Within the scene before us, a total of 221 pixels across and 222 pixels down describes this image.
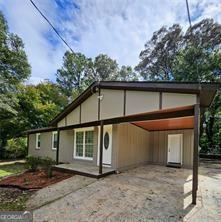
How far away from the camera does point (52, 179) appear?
8875 mm

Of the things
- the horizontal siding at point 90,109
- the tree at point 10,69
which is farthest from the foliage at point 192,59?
the tree at point 10,69

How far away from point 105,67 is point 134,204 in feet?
93.7

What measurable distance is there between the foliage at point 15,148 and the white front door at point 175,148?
47.6 feet

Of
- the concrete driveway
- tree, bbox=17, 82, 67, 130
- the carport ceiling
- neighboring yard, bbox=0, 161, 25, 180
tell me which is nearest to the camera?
the concrete driveway

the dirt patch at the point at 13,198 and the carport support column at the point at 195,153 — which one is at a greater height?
the carport support column at the point at 195,153

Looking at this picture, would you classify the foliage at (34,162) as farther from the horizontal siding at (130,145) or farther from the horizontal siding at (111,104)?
the horizontal siding at (111,104)

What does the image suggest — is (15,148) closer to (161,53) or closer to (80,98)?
(80,98)

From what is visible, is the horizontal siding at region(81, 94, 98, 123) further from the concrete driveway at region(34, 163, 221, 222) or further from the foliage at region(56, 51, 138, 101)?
the foliage at region(56, 51, 138, 101)

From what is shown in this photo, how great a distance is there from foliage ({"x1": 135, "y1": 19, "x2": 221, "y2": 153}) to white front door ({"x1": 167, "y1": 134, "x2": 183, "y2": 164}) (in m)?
4.96

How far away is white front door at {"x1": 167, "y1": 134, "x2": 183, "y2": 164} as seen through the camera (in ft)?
40.4

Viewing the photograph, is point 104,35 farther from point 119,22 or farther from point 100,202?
point 100,202

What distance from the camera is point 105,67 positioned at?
32188 millimetres

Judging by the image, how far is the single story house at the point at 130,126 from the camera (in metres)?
6.11

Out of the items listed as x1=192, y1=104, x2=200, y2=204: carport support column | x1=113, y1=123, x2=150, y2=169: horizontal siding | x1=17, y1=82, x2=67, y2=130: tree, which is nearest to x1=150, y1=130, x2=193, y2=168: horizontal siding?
x1=113, y1=123, x2=150, y2=169: horizontal siding
